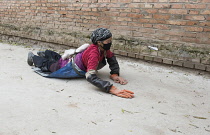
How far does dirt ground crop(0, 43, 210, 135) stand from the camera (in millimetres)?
1914

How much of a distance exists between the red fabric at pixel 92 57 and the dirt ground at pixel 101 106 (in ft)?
1.09

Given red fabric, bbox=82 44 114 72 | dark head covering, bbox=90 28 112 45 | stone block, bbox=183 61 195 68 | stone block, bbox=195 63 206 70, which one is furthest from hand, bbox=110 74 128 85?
stone block, bbox=195 63 206 70

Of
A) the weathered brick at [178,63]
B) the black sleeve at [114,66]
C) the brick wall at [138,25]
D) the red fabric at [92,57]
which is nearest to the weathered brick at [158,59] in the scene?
the brick wall at [138,25]

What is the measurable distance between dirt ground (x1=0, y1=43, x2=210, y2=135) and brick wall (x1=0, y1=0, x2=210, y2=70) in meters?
0.53

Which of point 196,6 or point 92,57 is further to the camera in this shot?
point 196,6

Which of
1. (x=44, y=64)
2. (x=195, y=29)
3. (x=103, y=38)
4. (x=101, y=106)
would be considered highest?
(x=195, y=29)

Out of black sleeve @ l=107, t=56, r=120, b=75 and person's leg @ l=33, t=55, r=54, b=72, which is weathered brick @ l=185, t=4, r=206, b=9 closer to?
black sleeve @ l=107, t=56, r=120, b=75

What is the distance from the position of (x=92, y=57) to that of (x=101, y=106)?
0.83m

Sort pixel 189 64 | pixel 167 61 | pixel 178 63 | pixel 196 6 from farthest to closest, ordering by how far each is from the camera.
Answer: pixel 167 61 → pixel 178 63 → pixel 189 64 → pixel 196 6

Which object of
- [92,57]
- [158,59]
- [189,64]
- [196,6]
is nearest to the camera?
[92,57]

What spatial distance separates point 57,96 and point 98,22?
2.74 metres

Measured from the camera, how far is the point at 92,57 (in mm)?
2977

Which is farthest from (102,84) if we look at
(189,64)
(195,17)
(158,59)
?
(195,17)

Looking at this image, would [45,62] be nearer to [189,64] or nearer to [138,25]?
[138,25]
